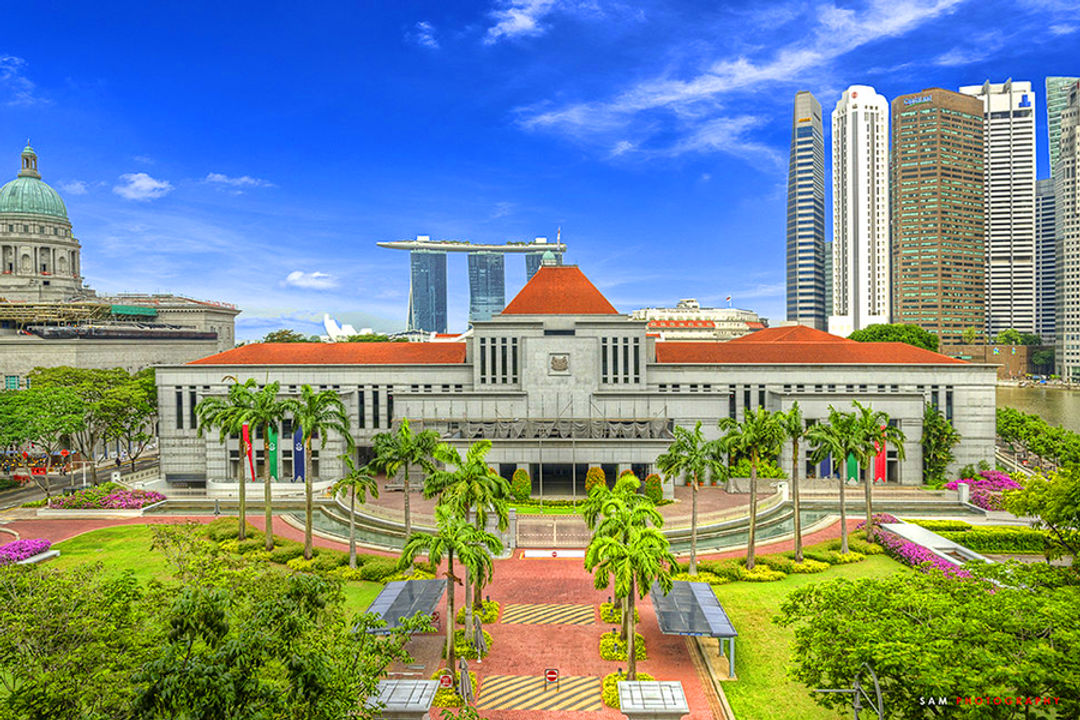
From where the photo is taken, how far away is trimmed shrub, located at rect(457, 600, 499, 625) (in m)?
29.6

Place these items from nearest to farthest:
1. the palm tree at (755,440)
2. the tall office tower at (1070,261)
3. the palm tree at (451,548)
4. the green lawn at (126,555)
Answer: the palm tree at (451,548) → the green lawn at (126,555) → the palm tree at (755,440) → the tall office tower at (1070,261)

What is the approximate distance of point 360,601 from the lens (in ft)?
105

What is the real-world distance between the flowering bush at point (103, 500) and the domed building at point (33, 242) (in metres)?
67.6

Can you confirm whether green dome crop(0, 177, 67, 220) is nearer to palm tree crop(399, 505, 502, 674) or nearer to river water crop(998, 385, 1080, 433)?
palm tree crop(399, 505, 502, 674)

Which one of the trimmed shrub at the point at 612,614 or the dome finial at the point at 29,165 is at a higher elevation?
the dome finial at the point at 29,165

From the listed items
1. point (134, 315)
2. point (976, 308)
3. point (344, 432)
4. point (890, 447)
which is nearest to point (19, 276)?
point (134, 315)

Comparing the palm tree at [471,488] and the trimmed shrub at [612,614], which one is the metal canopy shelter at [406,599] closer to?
the palm tree at [471,488]

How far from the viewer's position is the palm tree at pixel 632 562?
910 inches

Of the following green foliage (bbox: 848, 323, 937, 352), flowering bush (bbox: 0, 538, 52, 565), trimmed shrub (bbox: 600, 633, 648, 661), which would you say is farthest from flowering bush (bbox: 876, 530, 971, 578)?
green foliage (bbox: 848, 323, 937, 352)

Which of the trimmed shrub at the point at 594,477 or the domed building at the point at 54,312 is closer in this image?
the trimmed shrub at the point at 594,477

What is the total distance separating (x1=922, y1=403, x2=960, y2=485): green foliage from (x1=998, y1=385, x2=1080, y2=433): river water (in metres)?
55.3

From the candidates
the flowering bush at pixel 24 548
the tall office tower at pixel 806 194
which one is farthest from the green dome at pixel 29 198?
the tall office tower at pixel 806 194

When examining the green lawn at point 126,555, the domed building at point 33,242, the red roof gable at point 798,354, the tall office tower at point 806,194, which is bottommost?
the green lawn at point 126,555

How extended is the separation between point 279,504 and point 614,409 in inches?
1229
